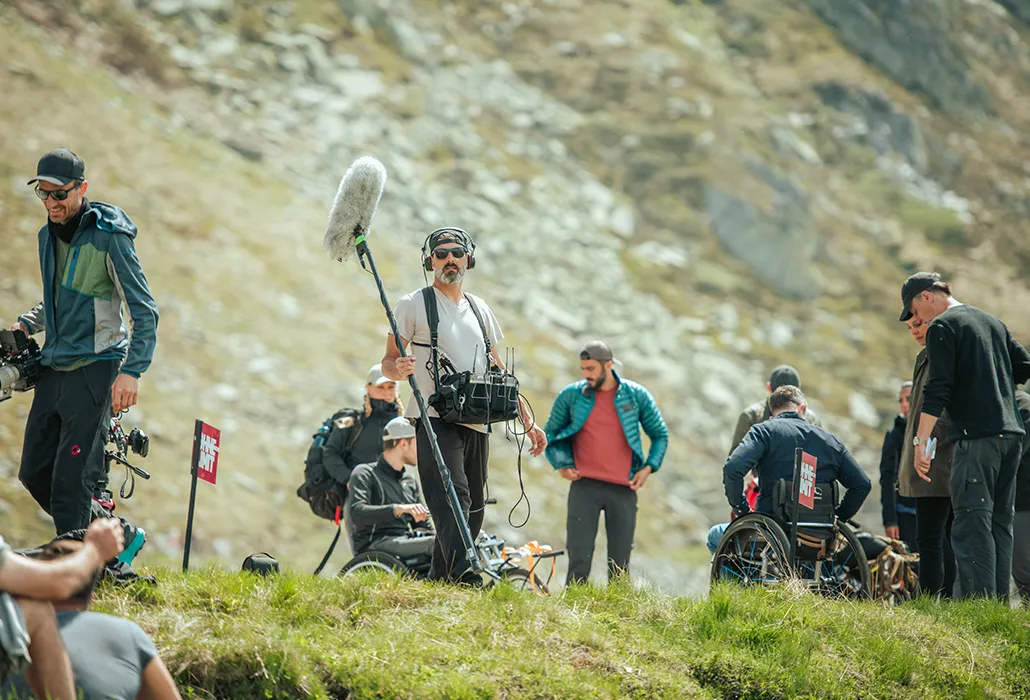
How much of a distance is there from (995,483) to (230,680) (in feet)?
15.8

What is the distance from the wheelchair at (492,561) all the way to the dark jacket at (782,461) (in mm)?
1257

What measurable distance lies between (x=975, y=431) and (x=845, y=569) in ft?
5.05

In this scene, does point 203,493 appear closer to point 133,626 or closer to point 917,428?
point 917,428

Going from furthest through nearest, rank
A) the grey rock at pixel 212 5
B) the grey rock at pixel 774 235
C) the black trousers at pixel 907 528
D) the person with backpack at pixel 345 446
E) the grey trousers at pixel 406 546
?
the grey rock at pixel 774 235 < the grey rock at pixel 212 5 < the black trousers at pixel 907 528 < the person with backpack at pixel 345 446 < the grey trousers at pixel 406 546

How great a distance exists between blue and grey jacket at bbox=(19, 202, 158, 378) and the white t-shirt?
1.51 metres

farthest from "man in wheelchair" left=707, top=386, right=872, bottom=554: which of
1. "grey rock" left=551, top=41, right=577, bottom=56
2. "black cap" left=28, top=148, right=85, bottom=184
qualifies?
"grey rock" left=551, top=41, right=577, bottom=56

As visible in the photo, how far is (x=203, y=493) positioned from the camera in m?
19.5

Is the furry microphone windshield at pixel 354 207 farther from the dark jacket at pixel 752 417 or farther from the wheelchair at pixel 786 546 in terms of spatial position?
the dark jacket at pixel 752 417

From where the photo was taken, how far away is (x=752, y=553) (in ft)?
25.2

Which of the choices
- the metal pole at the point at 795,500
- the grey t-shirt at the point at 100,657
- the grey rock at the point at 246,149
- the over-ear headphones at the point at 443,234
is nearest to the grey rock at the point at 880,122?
the grey rock at the point at 246,149

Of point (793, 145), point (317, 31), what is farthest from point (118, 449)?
point (793, 145)

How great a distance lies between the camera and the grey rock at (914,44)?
137 ft

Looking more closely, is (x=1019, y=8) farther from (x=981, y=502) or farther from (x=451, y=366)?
(x=451, y=366)

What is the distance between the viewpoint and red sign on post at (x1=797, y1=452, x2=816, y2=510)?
7.43m
